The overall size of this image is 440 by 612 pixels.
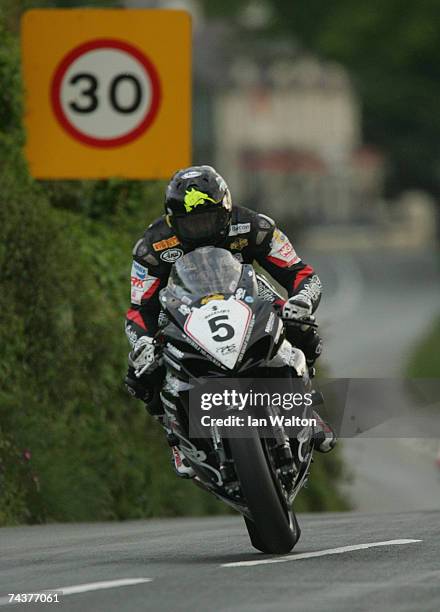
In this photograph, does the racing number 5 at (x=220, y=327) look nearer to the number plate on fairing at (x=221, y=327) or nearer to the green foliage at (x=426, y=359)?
the number plate on fairing at (x=221, y=327)

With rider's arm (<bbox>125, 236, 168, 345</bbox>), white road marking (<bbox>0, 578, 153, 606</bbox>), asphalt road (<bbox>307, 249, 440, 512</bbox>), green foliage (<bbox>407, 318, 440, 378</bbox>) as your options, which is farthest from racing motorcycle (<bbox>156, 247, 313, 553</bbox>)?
green foliage (<bbox>407, 318, 440, 378</bbox>)

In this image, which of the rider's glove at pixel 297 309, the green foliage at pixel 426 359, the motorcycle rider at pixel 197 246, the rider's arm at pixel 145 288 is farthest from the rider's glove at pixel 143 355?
the green foliage at pixel 426 359

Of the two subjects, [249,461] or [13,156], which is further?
[13,156]

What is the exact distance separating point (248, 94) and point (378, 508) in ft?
353

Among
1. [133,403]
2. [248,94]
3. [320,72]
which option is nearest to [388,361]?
[133,403]

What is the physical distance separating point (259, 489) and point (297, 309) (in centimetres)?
116

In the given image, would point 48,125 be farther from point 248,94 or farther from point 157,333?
point 248,94

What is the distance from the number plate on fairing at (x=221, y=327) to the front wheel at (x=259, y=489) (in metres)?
0.38

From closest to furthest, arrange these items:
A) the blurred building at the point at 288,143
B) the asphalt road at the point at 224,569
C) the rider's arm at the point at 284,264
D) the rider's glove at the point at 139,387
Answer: the asphalt road at the point at 224,569
the rider's glove at the point at 139,387
the rider's arm at the point at 284,264
the blurred building at the point at 288,143

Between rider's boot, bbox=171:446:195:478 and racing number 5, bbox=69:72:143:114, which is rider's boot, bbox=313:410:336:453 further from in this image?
racing number 5, bbox=69:72:143:114

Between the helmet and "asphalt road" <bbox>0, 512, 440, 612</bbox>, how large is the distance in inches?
63.3

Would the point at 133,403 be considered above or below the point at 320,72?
above

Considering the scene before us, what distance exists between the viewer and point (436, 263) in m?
80.9

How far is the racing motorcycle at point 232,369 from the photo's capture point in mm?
9359
